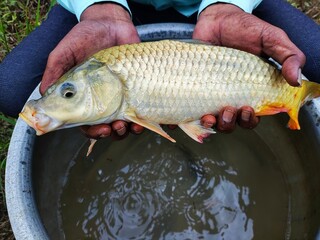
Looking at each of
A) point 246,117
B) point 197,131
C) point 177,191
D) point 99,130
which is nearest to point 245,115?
point 246,117

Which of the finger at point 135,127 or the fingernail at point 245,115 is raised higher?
the fingernail at point 245,115

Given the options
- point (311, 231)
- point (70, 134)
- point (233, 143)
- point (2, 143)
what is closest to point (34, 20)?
point (2, 143)

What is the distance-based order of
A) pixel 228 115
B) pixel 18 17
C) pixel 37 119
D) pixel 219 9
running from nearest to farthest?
pixel 37 119 < pixel 228 115 < pixel 219 9 < pixel 18 17

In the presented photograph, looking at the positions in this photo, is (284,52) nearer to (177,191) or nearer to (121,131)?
(121,131)

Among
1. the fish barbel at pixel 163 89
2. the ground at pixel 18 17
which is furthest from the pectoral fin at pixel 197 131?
the ground at pixel 18 17

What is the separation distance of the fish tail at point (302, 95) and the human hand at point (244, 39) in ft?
0.20

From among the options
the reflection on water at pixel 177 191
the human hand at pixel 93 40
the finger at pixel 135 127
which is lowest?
the reflection on water at pixel 177 191

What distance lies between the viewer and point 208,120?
3.93ft

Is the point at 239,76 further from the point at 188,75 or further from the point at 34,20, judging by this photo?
the point at 34,20

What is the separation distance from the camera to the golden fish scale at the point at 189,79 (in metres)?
1.15

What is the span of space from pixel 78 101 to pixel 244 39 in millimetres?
541

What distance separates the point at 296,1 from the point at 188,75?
4.36ft

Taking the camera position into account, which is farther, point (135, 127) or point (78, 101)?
point (135, 127)

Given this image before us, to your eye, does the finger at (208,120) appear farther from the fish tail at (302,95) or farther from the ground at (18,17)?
the ground at (18,17)
